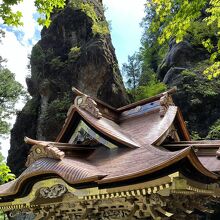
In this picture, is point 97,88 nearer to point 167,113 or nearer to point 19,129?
point 19,129

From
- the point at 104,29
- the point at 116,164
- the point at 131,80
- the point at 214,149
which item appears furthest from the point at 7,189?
the point at 131,80

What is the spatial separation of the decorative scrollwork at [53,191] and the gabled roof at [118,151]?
0.41 meters

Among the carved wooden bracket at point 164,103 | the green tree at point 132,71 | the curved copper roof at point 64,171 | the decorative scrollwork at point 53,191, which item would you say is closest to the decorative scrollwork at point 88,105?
the curved copper roof at point 64,171

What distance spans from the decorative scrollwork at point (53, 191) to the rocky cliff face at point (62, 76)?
19109mm

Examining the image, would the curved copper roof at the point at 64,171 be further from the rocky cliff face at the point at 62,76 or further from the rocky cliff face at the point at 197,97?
the rocky cliff face at the point at 62,76

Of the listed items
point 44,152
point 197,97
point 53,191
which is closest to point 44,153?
point 44,152

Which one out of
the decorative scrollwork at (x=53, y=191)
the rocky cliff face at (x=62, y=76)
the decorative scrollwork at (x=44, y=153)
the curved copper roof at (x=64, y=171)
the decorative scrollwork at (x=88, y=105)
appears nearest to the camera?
the curved copper roof at (x=64, y=171)

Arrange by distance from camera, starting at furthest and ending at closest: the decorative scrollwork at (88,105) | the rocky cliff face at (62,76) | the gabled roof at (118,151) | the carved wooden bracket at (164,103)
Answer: the rocky cliff face at (62,76), the carved wooden bracket at (164,103), the decorative scrollwork at (88,105), the gabled roof at (118,151)

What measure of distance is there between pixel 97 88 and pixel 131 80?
33.5 ft

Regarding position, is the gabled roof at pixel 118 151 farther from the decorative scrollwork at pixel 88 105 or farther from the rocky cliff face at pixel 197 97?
the rocky cliff face at pixel 197 97

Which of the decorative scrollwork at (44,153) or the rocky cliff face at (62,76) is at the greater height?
the rocky cliff face at (62,76)

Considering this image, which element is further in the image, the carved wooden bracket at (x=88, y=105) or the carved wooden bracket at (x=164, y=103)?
the carved wooden bracket at (x=164, y=103)

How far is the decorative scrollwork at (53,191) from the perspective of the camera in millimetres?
8094

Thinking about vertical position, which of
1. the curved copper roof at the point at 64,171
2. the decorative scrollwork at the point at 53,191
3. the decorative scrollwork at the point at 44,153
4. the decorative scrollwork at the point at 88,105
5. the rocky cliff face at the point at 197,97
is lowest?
the decorative scrollwork at the point at 53,191
